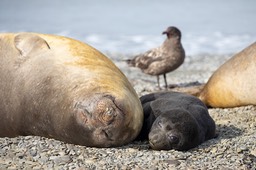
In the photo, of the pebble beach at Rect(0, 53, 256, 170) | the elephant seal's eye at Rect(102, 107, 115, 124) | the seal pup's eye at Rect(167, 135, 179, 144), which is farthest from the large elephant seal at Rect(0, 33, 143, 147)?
the seal pup's eye at Rect(167, 135, 179, 144)

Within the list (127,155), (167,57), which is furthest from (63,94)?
(167,57)

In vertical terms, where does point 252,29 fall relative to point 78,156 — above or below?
below

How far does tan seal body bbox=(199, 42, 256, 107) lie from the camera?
5.46 metres

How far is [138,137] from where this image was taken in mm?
3988

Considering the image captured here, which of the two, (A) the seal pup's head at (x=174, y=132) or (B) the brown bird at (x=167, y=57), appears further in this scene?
(B) the brown bird at (x=167, y=57)

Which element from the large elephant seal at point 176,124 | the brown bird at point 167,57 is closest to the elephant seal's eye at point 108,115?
the large elephant seal at point 176,124

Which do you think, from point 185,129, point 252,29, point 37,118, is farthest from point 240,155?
point 252,29

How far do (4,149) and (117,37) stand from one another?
→ 1738 cm

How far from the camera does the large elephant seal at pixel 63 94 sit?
11.6 feet

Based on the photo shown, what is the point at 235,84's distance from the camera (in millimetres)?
5582

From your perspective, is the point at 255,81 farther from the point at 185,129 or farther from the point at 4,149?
the point at 4,149

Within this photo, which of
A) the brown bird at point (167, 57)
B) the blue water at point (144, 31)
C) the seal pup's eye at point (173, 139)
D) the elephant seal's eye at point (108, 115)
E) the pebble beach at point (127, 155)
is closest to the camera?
the pebble beach at point (127, 155)

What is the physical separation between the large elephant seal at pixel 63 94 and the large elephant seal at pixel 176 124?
175 mm

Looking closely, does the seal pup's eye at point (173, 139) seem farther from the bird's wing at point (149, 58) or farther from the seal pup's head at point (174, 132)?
the bird's wing at point (149, 58)
